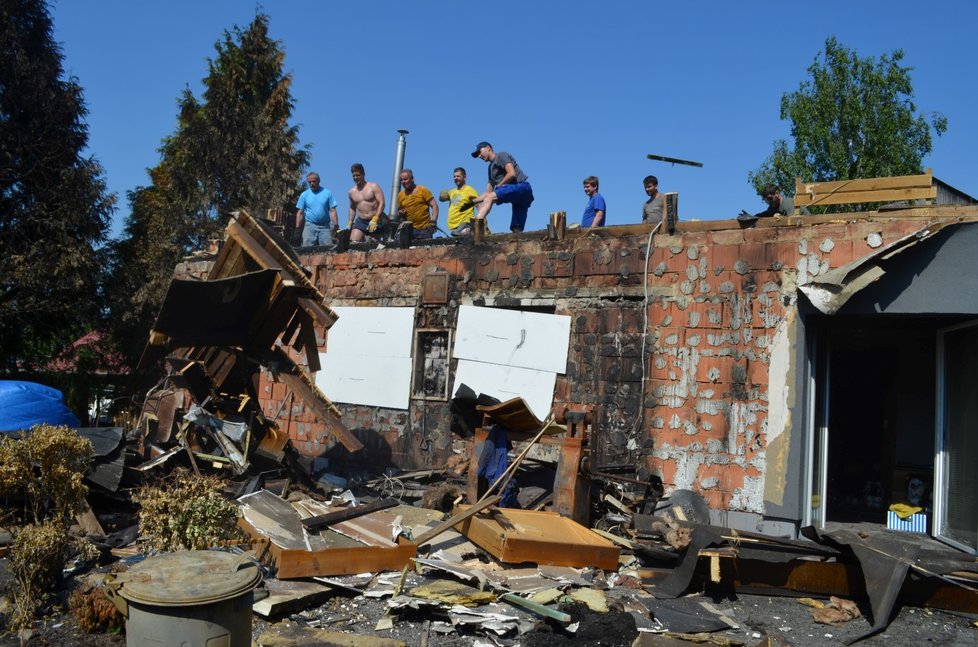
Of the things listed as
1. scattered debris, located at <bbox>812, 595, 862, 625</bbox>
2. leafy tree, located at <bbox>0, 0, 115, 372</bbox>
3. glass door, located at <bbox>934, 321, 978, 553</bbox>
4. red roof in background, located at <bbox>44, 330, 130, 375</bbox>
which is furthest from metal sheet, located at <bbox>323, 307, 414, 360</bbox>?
red roof in background, located at <bbox>44, 330, 130, 375</bbox>

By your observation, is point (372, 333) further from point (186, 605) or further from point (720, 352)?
point (186, 605)

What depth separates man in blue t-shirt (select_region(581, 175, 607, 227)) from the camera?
11.0 meters

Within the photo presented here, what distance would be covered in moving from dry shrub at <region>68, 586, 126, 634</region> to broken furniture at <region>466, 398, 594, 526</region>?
4.18 metres

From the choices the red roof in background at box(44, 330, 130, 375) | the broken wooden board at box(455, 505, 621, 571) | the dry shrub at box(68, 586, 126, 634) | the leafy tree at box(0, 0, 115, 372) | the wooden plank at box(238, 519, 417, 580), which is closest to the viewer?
the dry shrub at box(68, 586, 126, 634)

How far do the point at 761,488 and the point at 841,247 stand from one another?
2.91 metres

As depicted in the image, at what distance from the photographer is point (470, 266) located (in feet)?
37.7

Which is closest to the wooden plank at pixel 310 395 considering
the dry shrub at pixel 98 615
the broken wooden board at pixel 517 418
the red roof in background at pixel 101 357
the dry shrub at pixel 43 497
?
the broken wooden board at pixel 517 418

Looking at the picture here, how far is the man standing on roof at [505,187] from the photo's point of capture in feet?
38.3

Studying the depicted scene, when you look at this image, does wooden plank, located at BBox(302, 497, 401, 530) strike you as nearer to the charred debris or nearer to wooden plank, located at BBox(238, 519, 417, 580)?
the charred debris

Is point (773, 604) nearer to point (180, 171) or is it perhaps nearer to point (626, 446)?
point (626, 446)

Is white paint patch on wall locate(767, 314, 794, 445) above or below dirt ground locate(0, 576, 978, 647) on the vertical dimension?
above

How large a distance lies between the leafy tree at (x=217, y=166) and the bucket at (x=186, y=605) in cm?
1965

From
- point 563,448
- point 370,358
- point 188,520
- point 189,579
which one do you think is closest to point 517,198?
point 370,358

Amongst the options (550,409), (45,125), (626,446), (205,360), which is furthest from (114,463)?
(45,125)
